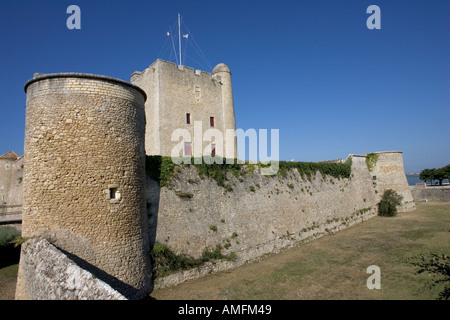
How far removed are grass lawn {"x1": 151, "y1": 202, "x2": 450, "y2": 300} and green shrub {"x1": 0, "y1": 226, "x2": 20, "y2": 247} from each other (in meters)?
9.78

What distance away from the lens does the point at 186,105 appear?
21.5 meters

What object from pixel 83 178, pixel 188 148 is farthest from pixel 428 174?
pixel 83 178

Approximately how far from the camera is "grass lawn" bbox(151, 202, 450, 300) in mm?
9852

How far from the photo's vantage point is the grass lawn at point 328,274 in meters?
9.86

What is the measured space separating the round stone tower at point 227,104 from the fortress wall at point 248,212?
616cm

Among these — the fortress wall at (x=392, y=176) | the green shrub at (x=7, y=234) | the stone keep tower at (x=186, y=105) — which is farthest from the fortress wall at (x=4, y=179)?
the fortress wall at (x=392, y=176)

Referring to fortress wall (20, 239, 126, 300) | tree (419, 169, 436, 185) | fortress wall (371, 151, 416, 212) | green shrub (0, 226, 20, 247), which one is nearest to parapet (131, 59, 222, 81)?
green shrub (0, 226, 20, 247)

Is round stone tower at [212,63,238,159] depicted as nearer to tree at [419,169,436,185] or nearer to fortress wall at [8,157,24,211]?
fortress wall at [8,157,24,211]

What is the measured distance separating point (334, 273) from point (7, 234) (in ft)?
55.5

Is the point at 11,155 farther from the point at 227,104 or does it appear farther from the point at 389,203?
the point at 389,203

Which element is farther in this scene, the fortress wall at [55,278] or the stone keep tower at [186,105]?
the stone keep tower at [186,105]

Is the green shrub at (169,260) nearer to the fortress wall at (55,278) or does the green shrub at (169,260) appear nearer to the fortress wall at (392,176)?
the fortress wall at (55,278)

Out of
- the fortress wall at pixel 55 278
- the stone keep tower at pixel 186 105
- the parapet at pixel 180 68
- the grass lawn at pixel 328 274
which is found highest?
the parapet at pixel 180 68

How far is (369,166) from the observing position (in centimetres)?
2853
